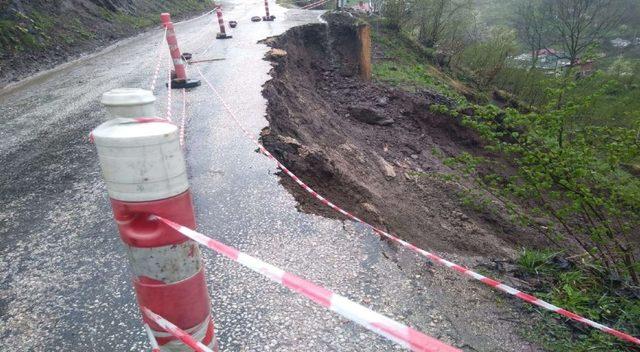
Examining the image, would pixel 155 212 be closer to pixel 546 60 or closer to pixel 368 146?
pixel 368 146

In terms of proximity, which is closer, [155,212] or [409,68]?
[155,212]

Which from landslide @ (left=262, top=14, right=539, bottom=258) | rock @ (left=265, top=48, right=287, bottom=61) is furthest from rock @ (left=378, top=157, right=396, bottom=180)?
rock @ (left=265, top=48, right=287, bottom=61)

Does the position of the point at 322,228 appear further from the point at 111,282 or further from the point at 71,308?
the point at 71,308

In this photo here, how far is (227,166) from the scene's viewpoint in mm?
4797

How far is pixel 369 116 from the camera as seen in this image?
9992mm

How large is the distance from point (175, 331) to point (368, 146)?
24.2 ft

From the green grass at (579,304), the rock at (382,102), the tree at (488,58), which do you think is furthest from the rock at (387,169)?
the tree at (488,58)

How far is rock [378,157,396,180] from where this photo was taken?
735 cm

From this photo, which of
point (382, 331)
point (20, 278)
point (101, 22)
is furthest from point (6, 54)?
point (382, 331)

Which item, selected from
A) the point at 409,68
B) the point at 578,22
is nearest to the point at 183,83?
the point at 409,68

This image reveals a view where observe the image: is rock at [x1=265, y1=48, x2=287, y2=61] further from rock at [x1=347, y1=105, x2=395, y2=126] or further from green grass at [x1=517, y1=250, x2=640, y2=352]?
green grass at [x1=517, y1=250, x2=640, y2=352]

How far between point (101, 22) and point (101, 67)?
5.46m

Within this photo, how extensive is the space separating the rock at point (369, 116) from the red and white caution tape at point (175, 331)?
8874 mm

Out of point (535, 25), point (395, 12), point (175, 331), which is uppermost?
point (395, 12)
